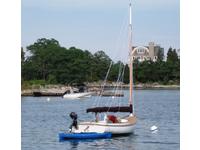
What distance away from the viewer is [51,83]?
106625mm

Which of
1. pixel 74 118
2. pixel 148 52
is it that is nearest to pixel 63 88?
pixel 148 52

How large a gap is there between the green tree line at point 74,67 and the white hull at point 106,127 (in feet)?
249

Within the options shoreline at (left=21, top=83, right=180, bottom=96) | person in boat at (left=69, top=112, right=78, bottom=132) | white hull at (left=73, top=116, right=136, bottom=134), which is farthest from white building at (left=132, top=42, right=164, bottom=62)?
person in boat at (left=69, top=112, right=78, bottom=132)

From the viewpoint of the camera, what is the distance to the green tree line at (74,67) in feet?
356

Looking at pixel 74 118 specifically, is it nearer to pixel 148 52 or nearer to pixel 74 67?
pixel 74 67

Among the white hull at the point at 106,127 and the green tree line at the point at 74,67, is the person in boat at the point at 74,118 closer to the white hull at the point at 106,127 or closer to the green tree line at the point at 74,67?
the white hull at the point at 106,127

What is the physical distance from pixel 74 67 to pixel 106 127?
8517cm

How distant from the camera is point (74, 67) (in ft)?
355
